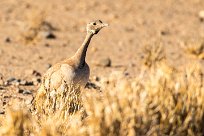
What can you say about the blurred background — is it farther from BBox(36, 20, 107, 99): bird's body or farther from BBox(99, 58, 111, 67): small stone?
BBox(36, 20, 107, 99): bird's body

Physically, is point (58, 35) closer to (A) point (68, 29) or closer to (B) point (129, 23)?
(A) point (68, 29)

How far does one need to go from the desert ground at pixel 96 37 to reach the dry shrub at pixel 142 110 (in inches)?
71.4

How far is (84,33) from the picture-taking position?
13477 mm

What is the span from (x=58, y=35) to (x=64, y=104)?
25.2 feet

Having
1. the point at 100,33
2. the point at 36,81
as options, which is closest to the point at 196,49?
the point at 100,33

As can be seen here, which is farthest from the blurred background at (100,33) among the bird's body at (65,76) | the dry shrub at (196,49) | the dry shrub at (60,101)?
the dry shrub at (60,101)

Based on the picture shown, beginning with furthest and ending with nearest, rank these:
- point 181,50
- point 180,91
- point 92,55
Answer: point 181,50
point 92,55
point 180,91

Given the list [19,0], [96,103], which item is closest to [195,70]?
[96,103]

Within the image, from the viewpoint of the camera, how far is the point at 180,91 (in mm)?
4785

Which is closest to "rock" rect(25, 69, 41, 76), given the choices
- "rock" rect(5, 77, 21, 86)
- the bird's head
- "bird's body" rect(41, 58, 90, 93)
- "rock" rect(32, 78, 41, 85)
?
"rock" rect(32, 78, 41, 85)

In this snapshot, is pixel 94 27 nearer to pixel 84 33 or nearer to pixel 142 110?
pixel 142 110

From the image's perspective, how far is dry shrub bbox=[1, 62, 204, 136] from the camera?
167 inches

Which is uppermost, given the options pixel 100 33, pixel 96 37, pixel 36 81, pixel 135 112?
pixel 100 33

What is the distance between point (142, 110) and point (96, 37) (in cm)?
876
